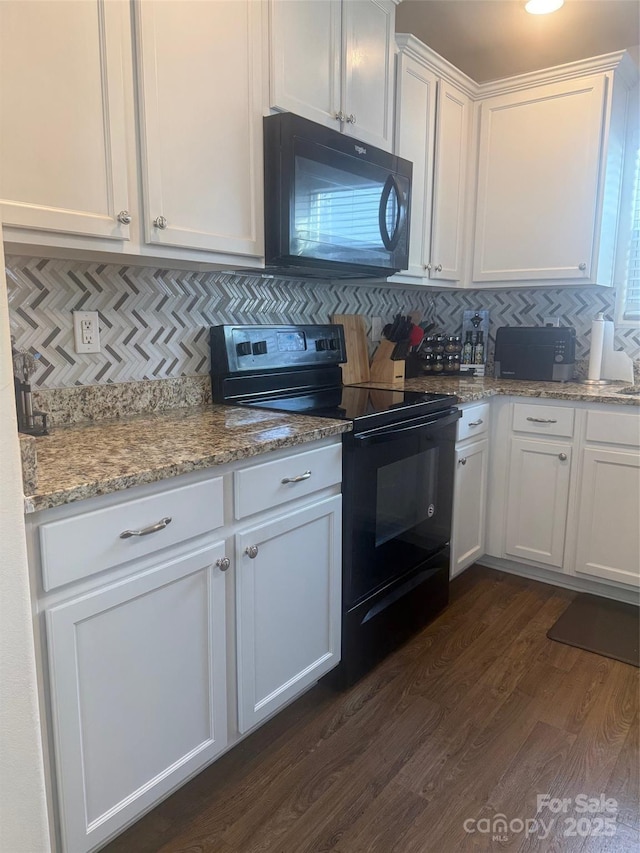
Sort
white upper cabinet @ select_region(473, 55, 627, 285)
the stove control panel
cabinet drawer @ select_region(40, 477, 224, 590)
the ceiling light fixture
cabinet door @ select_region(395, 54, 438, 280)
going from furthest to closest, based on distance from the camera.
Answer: white upper cabinet @ select_region(473, 55, 627, 285), cabinet door @ select_region(395, 54, 438, 280), the ceiling light fixture, the stove control panel, cabinet drawer @ select_region(40, 477, 224, 590)

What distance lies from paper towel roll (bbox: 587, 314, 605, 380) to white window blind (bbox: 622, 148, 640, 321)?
0.17 meters

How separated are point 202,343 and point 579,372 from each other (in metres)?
2.01

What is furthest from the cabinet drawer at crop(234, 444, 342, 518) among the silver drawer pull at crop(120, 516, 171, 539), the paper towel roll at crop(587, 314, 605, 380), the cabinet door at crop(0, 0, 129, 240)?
the paper towel roll at crop(587, 314, 605, 380)

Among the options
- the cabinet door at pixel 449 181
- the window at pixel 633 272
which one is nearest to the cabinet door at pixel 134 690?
the cabinet door at pixel 449 181

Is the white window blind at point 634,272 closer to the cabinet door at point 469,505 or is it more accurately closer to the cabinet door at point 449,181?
the cabinet door at point 449,181

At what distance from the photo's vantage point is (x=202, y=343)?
2.08 m

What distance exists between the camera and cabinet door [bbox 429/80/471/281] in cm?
275

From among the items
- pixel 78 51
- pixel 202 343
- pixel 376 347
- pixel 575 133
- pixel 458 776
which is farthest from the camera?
pixel 376 347

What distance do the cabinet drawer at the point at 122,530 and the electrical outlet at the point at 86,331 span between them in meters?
0.66

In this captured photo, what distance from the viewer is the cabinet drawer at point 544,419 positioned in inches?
101

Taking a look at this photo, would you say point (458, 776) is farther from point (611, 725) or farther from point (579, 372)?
point (579, 372)

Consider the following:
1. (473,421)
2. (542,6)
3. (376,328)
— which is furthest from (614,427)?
(542,6)

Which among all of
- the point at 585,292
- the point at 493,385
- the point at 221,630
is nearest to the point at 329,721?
the point at 221,630

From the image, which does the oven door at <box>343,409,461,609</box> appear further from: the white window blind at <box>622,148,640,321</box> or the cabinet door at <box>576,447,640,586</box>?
the white window blind at <box>622,148,640,321</box>
